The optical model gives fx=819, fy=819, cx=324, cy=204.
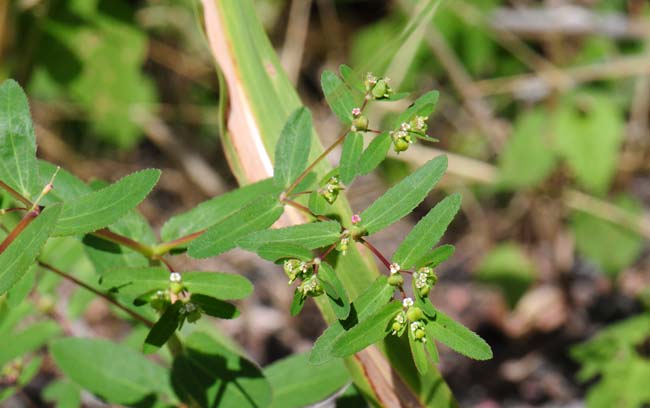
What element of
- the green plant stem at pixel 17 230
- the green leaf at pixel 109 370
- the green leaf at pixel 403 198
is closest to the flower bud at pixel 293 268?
the green leaf at pixel 403 198

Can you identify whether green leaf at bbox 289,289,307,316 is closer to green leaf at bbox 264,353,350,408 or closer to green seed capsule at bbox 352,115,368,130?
green seed capsule at bbox 352,115,368,130

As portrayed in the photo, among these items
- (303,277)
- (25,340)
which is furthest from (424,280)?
(25,340)

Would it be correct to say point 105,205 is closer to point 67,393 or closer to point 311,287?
point 311,287

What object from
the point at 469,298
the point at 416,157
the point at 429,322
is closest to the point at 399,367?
the point at 429,322

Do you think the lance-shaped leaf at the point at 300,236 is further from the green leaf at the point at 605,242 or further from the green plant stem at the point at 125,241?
the green leaf at the point at 605,242

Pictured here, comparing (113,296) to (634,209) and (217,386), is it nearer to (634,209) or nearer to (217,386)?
(217,386)

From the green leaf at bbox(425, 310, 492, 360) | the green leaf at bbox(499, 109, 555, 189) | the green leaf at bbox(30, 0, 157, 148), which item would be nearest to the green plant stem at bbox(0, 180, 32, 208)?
the green leaf at bbox(425, 310, 492, 360)
